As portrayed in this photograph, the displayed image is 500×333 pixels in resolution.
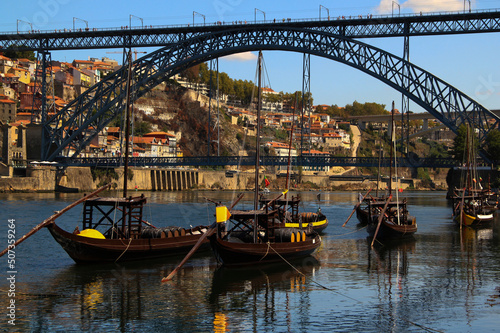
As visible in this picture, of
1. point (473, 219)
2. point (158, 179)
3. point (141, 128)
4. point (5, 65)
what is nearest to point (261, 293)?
point (473, 219)

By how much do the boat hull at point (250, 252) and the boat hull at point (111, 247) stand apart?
11.3 feet

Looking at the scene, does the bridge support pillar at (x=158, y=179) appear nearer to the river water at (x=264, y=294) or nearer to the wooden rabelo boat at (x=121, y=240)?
the river water at (x=264, y=294)

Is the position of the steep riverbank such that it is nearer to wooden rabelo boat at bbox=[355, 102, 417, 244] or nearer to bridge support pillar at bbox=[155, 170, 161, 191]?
bridge support pillar at bbox=[155, 170, 161, 191]

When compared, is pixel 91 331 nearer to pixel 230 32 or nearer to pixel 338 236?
pixel 338 236

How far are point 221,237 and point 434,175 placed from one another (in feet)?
500

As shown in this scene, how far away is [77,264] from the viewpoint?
3045cm

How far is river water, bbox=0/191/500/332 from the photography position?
21.2 meters

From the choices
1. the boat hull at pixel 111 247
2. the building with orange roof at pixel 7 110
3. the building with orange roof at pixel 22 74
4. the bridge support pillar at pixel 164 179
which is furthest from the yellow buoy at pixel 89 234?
the building with orange roof at pixel 22 74

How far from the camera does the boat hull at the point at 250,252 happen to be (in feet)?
95.1

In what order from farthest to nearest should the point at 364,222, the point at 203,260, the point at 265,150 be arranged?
the point at 265,150 → the point at 364,222 → the point at 203,260

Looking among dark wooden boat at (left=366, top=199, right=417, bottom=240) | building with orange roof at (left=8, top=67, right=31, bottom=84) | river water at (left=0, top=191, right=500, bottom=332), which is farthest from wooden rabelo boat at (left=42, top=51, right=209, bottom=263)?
building with orange roof at (left=8, top=67, right=31, bottom=84)

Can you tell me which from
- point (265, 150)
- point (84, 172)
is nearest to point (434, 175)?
point (265, 150)

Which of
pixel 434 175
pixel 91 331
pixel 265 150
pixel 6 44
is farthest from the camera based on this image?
pixel 434 175

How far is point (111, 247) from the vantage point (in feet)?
98.8
